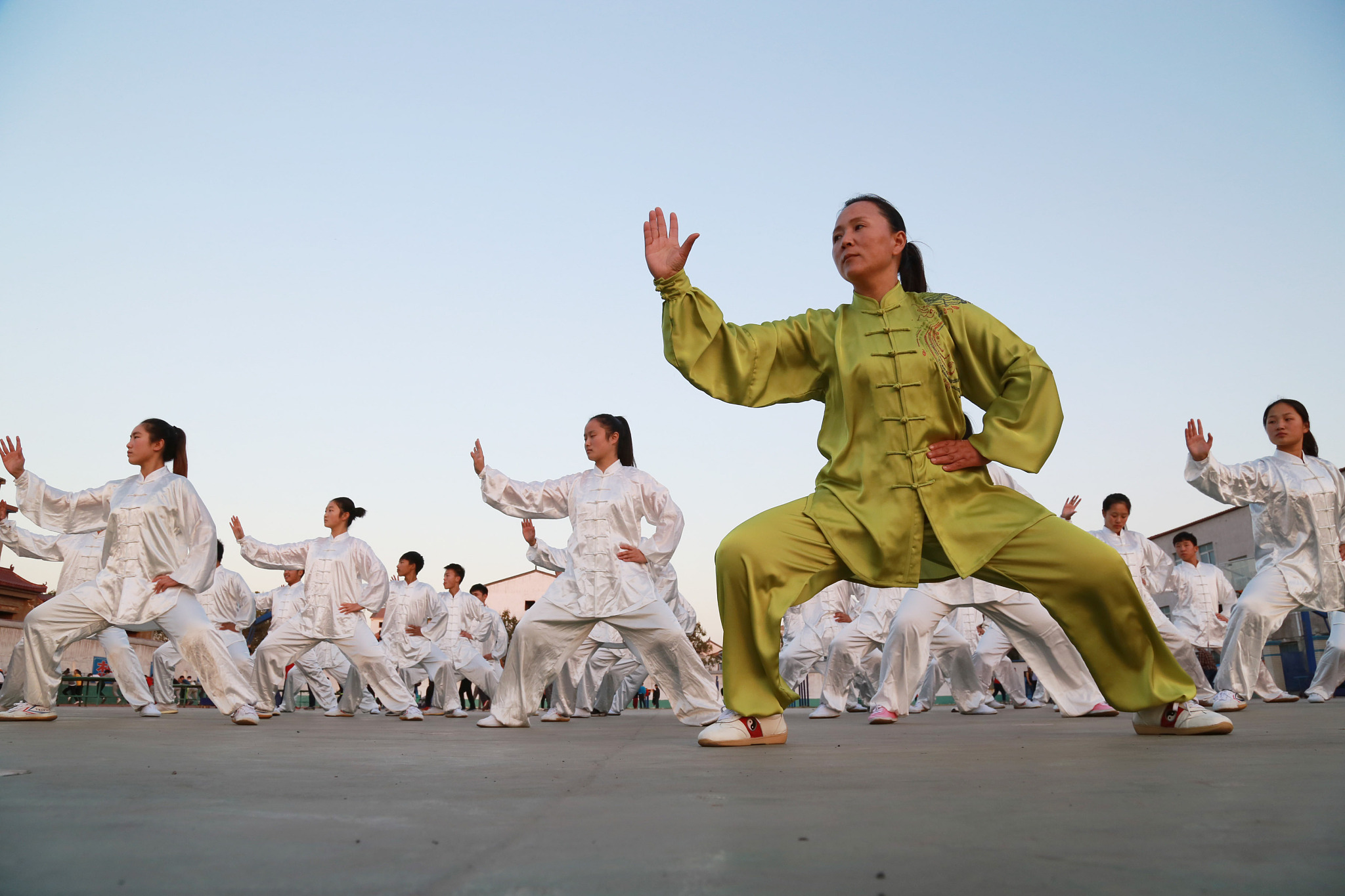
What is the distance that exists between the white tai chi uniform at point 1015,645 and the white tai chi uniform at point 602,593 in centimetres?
166

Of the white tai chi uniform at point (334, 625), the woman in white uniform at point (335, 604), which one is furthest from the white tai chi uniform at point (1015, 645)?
the white tai chi uniform at point (334, 625)

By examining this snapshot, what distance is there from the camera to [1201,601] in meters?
13.1

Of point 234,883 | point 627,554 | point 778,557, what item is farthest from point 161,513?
point 234,883

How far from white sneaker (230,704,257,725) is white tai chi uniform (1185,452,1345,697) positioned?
6894 mm

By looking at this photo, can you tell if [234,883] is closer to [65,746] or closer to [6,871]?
[6,871]

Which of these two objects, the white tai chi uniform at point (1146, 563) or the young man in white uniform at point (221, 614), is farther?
the young man in white uniform at point (221, 614)

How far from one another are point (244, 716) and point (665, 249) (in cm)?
451

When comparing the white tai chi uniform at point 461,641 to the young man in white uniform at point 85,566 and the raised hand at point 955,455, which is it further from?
the raised hand at point 955,455

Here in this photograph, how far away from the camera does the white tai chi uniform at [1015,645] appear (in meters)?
7.44

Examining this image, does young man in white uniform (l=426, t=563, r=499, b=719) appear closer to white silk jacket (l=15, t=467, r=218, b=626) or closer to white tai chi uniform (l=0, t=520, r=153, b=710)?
white tai chi uniform (l=0, t=520, r=153, b=710)

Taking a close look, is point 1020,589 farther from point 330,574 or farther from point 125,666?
point 330,574

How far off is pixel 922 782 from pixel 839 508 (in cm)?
187

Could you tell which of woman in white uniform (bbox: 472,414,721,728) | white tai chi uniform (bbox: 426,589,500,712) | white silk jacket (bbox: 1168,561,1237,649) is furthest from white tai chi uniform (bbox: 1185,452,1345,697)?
white tai chi uniform (bbox: 426,589,500,712)

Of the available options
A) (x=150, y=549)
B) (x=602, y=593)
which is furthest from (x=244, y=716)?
(x=602, y=593)
